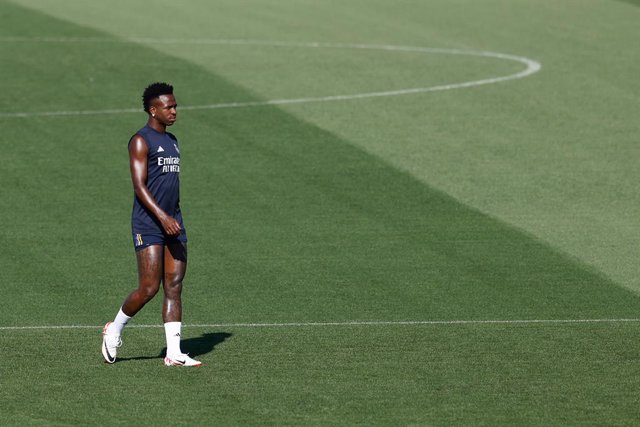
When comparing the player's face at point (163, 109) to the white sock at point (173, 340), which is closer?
the white sock at point (173, 340)

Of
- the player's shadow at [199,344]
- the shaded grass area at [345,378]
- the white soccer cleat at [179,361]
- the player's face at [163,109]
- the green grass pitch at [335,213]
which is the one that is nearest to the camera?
the shaded grass area at [345,378]

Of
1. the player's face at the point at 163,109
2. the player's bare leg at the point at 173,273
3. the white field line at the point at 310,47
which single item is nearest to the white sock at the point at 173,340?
the player's bare leg at the point at 173,273

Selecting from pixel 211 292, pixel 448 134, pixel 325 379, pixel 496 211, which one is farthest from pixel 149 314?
pixel 448 134

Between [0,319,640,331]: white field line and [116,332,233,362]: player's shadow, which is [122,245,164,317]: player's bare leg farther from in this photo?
[0,319,640,331]: white field line

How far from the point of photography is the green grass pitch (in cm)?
1173

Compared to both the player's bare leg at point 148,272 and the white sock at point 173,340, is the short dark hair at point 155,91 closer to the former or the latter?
the player's bare leg at point 148,272

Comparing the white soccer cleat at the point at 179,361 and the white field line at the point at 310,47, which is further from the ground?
the white soccer cleat at the point at 179,361

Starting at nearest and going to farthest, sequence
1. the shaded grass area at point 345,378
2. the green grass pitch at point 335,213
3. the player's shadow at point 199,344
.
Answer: the shaded grass area at point 345,378 < the green grass pitch at point 335,213 < the player's shadow at point 199,344

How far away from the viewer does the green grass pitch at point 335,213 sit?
1173 cm

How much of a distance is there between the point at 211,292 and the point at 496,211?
5520 mm

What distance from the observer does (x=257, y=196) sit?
20719 millimetres

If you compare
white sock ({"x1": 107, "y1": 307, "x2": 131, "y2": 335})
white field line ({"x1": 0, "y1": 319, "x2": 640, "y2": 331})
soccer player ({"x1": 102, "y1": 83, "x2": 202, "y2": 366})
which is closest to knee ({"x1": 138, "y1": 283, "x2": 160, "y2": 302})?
soccer player ({"x1": 102, "y1": 83, "x2": 202, "y2": 366})

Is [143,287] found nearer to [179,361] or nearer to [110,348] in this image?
[110,348]

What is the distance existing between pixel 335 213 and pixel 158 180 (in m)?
7.42
